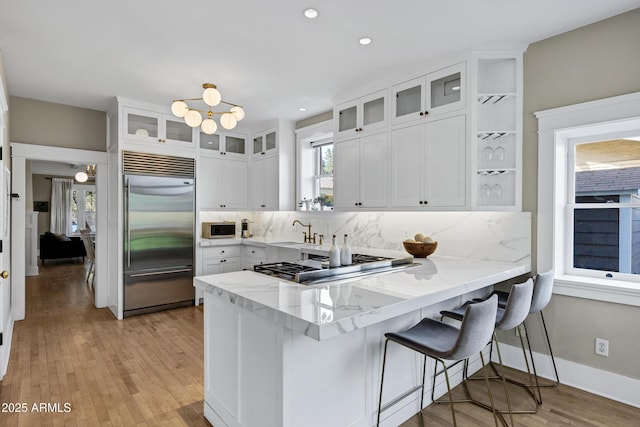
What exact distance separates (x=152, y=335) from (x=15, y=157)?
2.72 metres

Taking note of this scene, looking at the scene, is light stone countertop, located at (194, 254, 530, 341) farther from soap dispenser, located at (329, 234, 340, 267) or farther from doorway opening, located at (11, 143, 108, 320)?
doorway opening, located at (11, 143, 108, 320)

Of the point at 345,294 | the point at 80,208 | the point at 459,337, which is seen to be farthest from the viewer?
the point at 80,208

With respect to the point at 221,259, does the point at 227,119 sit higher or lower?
higher

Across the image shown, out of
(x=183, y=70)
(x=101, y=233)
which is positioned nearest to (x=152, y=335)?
(x=101, y=233)

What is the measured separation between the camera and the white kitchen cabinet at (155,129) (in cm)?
439

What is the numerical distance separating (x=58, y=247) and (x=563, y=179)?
10.6 m

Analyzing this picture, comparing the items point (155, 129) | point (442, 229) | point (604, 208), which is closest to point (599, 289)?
point (604, 208)

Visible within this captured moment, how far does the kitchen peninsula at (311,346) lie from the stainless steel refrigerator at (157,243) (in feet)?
8.83

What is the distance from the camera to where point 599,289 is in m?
2.58

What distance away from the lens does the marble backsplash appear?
9.85 feet

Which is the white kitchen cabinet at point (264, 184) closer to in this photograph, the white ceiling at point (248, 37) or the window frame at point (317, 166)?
the window frame at point (317, 166)

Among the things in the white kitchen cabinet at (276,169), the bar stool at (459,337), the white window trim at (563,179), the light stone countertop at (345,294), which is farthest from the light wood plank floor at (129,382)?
the white kitchen cabinet at (276,169)

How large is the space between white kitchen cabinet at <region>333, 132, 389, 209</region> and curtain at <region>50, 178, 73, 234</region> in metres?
10.7

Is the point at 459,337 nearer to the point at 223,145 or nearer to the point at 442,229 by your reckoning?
the point at 442,229
